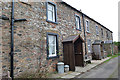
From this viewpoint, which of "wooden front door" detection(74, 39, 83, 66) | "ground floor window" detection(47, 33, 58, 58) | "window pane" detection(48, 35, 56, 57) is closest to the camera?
"ground floor window" detection(47, 33, 58, 58)

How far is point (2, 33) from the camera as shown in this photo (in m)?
4.71

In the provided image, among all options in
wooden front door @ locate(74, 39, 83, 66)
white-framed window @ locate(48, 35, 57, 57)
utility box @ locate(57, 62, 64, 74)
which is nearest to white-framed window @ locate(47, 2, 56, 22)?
white-framed window @ locate(48, 35, 57, 57)

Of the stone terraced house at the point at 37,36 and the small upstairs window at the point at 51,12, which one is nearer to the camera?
the stone terraced house at the point at 37,36

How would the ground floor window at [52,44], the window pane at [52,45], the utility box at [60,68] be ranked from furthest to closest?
1. the window pane at [52,45]
2. the ground floor window at [52,44]
3. the utility box at [60,68]

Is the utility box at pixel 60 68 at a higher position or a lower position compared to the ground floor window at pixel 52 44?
lower

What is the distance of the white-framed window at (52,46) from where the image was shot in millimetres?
6922

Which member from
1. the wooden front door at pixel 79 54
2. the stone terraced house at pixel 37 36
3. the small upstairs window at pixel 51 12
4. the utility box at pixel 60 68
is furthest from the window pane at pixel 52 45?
the wooden front door at pixel 79 54

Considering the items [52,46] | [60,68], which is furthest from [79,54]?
[52,46]

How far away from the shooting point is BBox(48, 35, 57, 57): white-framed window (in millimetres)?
6922

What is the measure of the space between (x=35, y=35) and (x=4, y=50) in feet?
6.71

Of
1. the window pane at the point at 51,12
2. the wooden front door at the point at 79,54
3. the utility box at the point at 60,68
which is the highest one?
the window pane at the point at 51,12

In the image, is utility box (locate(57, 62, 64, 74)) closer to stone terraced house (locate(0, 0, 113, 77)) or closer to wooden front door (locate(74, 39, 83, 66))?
stone terraced house (locate(0, 0, 113, 77))

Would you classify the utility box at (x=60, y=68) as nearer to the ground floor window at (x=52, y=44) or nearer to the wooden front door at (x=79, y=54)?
the ground floor window at (x=52, y=44)

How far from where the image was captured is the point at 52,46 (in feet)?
23.5
